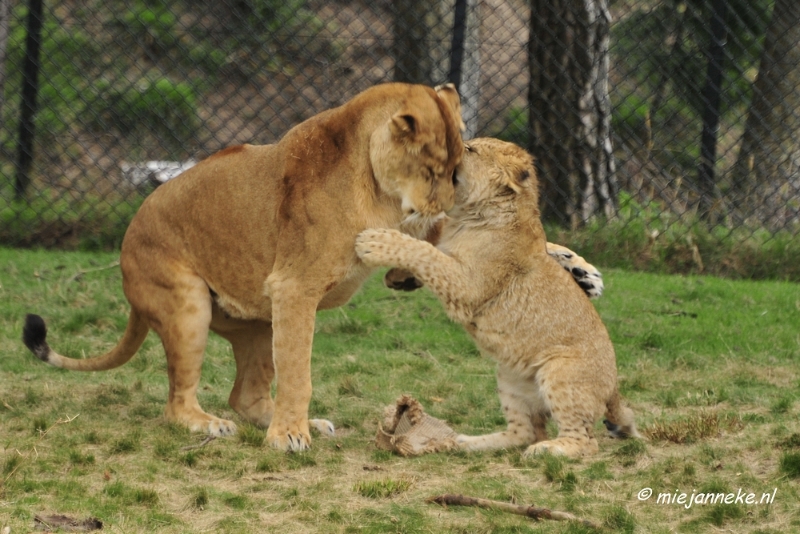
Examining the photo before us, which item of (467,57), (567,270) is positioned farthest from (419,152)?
(467,57)

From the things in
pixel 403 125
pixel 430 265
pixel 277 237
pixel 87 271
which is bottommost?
pixel 87 271

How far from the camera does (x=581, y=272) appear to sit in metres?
5.29

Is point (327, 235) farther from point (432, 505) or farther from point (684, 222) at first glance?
point (684, 222)

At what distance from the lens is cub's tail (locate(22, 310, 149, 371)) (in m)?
5.05

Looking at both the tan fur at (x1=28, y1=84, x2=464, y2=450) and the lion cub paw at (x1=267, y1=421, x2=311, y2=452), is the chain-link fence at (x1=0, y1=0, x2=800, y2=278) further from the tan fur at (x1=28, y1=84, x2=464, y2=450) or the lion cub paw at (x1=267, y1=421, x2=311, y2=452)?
the lion cub paw at (x1=267, y1=421, x2=311, y2=452)

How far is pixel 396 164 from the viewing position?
449 centimetres

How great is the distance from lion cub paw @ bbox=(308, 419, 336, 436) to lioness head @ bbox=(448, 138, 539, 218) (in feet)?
3.70

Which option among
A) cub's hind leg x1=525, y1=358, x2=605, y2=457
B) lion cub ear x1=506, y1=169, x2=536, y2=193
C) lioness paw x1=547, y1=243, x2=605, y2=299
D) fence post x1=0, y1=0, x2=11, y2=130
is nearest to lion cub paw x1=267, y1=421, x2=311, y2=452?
cub's hind leg x1=525, y1=358, x2=605, y2=457

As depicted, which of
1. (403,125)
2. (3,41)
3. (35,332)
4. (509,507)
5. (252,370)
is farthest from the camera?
(3,41)

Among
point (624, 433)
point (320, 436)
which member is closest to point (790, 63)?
point (624, 433)

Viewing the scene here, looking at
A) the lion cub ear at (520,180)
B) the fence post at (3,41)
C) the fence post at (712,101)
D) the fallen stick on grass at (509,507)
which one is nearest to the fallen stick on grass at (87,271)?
the fence post at (3,41)

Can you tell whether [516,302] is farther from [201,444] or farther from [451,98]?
[201,444]

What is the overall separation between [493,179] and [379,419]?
129 cm

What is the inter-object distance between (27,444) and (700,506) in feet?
8.64
